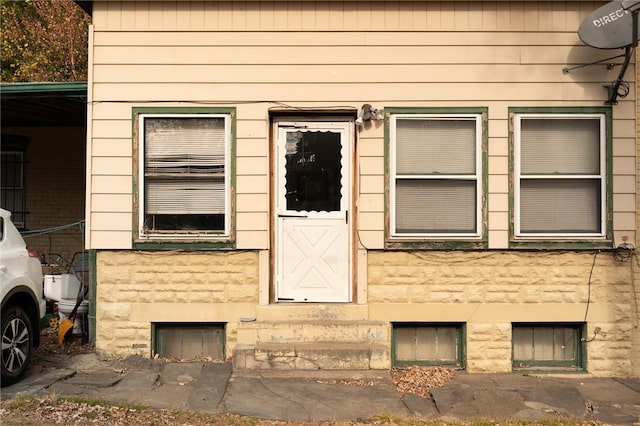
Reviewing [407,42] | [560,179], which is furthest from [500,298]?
[407,42]

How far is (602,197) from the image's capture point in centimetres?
684

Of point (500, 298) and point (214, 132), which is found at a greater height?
point (214, 132)

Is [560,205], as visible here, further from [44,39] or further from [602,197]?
[44,39]

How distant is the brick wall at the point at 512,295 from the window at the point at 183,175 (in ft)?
6.55

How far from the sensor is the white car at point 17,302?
575 centimetres

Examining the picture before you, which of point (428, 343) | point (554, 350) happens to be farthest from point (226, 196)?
point (554, 350)

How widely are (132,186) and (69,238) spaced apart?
5.80m

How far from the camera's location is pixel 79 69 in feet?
49.0

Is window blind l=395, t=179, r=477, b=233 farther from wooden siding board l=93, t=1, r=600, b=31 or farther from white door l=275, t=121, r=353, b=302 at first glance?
wooden siding board l=93, t=1, r=600, b=31

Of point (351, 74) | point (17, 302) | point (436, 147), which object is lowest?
point (17, 302)

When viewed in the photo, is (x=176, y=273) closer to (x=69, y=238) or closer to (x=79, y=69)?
(x=69, y=238)

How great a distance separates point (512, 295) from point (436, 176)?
1.63 meters

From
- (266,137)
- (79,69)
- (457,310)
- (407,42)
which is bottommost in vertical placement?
(457,310)

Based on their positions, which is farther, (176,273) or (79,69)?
(79,69)
